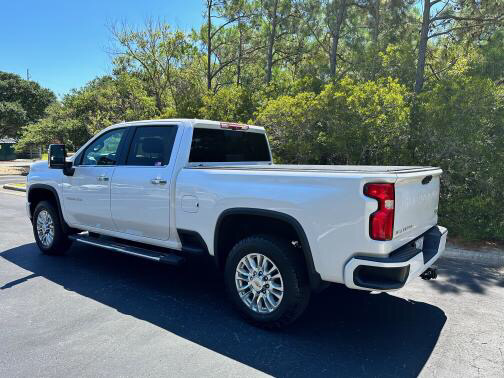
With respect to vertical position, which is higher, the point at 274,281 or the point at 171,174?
the point at 171,174

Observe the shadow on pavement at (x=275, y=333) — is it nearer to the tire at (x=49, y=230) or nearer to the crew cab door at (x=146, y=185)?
the tire at (x=49, y=230)

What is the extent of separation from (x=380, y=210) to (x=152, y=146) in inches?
108

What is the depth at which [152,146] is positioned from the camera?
15.6 feet

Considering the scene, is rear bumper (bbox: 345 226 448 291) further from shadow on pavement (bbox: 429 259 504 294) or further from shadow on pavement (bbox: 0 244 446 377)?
shadow on pavement (bbox: 429 259 504 294)

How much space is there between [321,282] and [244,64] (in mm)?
17916

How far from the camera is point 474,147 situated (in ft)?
23.3

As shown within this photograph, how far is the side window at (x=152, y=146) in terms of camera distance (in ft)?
15.0

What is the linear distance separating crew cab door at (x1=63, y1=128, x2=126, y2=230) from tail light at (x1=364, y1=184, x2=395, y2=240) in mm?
3181

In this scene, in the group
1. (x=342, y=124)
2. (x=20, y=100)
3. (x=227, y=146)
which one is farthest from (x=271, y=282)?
(x=20, y=100)

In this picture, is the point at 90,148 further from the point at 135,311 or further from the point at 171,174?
the point at 135,311

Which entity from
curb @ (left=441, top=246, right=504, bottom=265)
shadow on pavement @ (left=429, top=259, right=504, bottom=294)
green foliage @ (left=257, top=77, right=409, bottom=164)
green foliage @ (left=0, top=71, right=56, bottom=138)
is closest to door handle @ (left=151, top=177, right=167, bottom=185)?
shadow on pavement @ (left=429, top=259, right=504, bottom=294)

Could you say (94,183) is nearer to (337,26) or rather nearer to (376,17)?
(337,26)

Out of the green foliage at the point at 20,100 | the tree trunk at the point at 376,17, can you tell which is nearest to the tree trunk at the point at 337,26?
the tree trunk at the point at 376,17

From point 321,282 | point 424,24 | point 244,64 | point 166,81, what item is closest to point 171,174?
point 321,282
